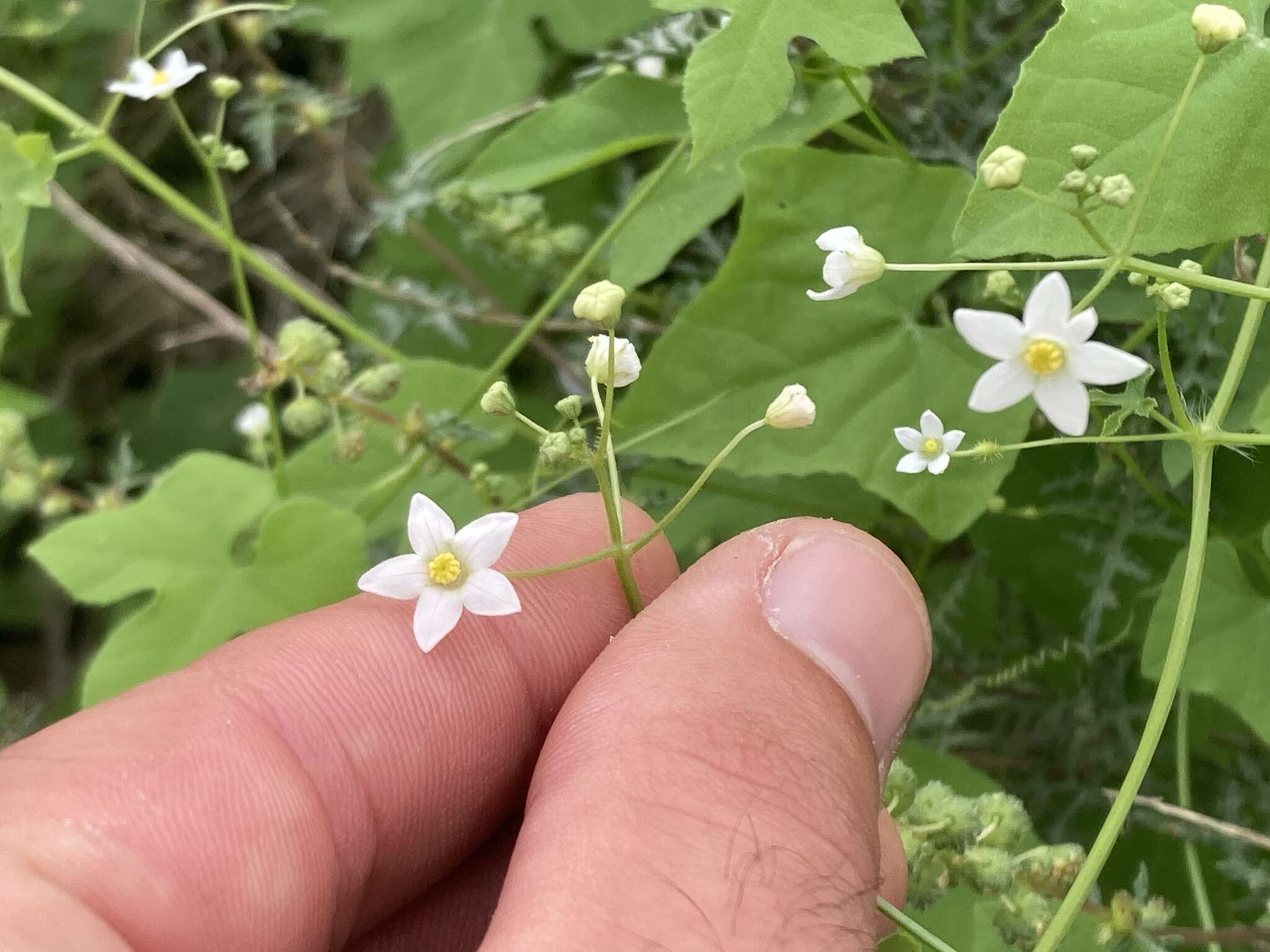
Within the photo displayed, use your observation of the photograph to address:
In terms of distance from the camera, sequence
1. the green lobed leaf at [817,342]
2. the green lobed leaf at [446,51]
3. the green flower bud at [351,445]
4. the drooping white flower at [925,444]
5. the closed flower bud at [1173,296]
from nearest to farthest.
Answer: the closed flower bud at [1173,296], the drooping white flower at [925,444], the green lobed leaf at [817,342], the green flower bud at [351,445], the green lobed leaf at [446,51]

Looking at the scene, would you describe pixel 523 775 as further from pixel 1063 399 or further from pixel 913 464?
pixel 1063 399

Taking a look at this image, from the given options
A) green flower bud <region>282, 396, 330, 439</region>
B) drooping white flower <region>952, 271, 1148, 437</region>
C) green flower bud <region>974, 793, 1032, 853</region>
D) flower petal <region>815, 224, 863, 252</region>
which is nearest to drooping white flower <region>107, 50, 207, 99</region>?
green flower bud <region>282, 396, 330, 439</region>

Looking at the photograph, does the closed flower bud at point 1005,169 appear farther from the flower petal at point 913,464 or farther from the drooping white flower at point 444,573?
the drooping white flower at point 444,573

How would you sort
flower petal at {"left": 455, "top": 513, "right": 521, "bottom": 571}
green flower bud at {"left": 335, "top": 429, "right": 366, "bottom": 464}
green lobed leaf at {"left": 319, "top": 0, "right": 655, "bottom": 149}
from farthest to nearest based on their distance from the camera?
green lobed leaf at {"left": 319, "top": 0, "right": 655, "bottom": 149}
green flower bud at {"left": 335, "top": 429, "right": 366, "bottom": 464}
flower petal at {"left": 455, "top": 513, "right": 521, "bottom": 571}

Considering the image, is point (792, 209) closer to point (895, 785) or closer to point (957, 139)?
point (957, 139)

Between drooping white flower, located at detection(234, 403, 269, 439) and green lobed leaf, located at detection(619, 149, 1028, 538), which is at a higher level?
green lobed leaf, located at detection(619, 149, 1028, 538)


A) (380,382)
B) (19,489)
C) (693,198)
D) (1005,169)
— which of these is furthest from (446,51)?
(1005,169)

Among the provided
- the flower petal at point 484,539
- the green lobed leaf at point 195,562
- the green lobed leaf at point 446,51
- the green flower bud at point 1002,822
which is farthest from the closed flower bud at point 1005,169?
the green lobed leaf at point 446,51

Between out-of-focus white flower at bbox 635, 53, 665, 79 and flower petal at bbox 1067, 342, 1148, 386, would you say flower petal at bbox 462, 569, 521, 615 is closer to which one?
flower petal at bbox 1067, 342, 1148, 386
